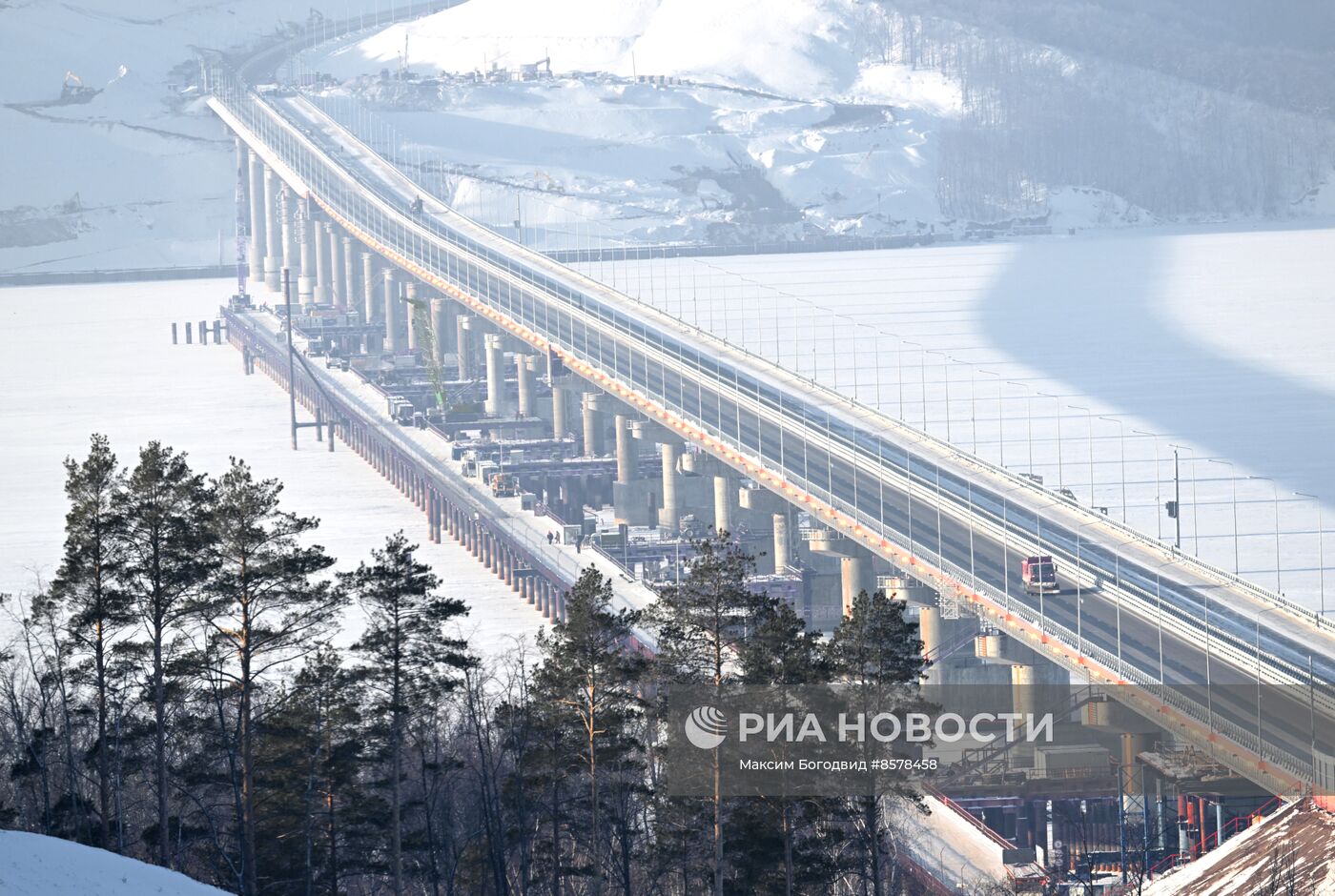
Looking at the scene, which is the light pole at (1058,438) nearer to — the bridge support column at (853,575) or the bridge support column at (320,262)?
the bridge support column at (853,575)

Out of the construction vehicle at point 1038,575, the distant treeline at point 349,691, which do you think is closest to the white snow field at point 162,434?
the construction vehicle at point 1038,575

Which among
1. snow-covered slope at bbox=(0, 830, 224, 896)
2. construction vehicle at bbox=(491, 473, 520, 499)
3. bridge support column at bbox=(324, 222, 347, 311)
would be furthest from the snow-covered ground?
snow-covered slope at bbox=(0, 830, 224, 896)

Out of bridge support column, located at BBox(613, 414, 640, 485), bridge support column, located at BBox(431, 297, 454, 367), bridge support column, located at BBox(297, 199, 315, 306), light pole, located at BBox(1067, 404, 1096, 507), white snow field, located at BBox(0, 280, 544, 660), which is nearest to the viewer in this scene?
white snow field, located at BBox(0, 280, 544, 660)

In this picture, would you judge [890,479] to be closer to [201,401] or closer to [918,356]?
[918,356]

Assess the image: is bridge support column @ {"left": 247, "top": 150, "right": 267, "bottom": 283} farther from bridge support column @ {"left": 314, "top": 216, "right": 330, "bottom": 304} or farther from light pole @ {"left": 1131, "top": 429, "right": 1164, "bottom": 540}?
light pole @ {"left": 1131, "top": 429, "right": 1164, "bottom": 540}

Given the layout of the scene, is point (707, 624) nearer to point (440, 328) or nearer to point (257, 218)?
point (440, 328)
